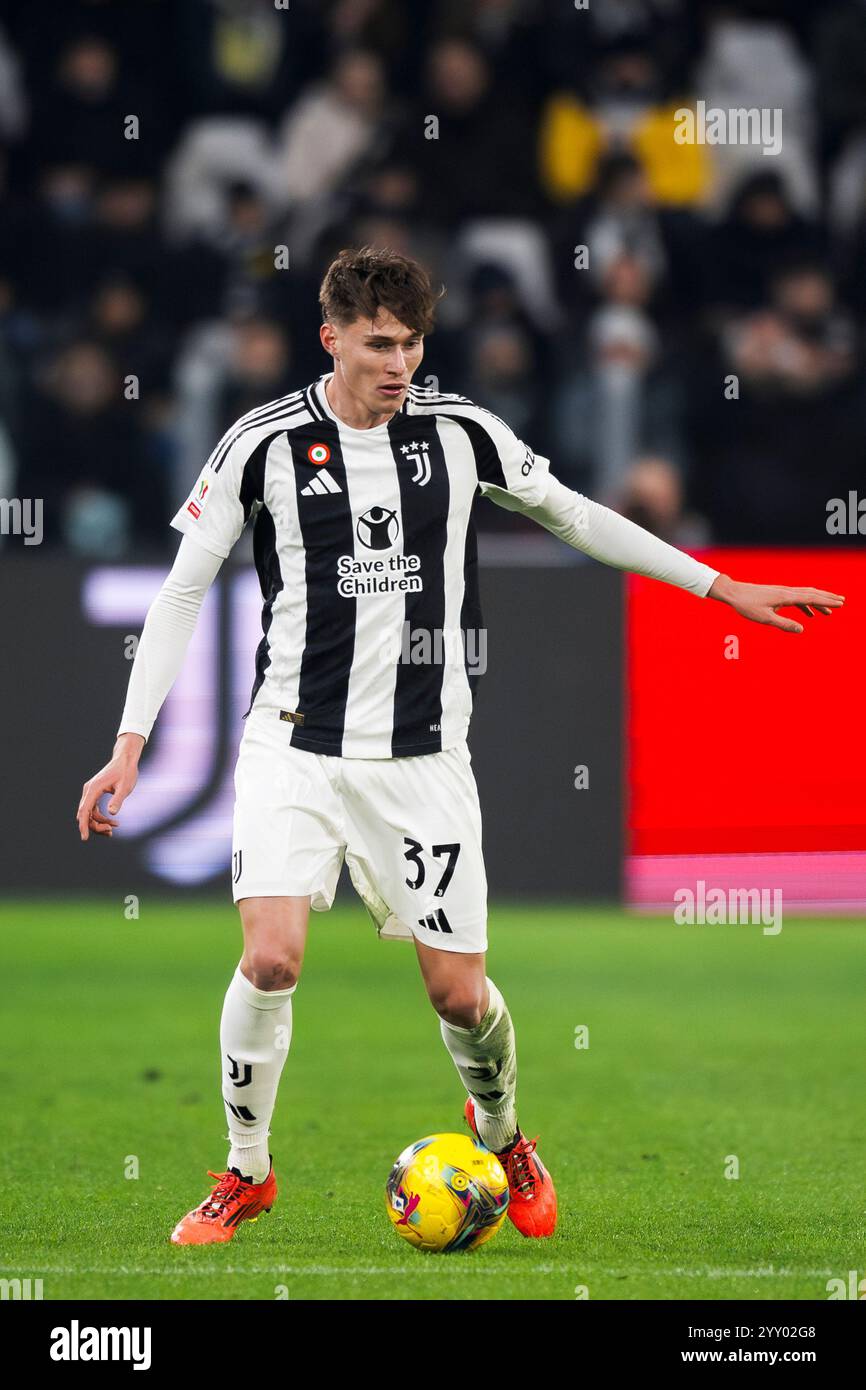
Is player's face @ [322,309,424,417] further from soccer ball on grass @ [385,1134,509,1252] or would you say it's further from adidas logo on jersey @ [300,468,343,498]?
soccer ball on grass @ [385,1134,509,1252]

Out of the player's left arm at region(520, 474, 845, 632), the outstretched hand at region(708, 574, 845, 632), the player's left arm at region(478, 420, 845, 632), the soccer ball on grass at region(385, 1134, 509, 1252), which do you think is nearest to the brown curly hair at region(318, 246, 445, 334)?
the player's left arm at region(478, 420, 845, 632)

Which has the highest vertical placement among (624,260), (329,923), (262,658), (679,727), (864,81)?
(864,81)

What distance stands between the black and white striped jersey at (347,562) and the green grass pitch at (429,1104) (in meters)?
1.25

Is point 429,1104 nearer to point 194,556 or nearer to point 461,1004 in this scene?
point 461,1004

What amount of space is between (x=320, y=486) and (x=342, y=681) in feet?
1.54

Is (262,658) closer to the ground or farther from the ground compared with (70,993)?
farther from the ground

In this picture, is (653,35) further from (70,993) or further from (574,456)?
(70,993)

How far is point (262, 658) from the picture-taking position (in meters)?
5.52

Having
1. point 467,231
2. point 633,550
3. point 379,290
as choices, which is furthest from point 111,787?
point 467,231

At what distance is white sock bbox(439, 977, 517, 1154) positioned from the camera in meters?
5.53

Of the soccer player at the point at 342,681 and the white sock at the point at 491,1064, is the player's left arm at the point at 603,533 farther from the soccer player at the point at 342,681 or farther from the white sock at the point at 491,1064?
the white sock at the point at 491,1064

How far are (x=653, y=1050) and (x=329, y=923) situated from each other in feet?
10.4

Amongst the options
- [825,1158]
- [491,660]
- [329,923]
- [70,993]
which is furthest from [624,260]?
[825,1158]

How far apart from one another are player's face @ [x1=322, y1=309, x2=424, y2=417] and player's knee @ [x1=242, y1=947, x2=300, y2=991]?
1.31 m
